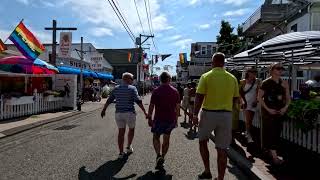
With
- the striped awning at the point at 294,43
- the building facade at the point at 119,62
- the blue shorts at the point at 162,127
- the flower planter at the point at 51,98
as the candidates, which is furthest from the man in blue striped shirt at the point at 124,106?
the building facade at the point at 119,62

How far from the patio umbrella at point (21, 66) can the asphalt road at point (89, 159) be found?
639 cm

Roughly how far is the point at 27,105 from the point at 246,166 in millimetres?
13722

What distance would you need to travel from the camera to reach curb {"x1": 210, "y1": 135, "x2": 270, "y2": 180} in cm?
725

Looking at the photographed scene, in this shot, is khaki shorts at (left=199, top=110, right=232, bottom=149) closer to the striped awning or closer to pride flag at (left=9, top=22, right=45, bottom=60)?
the striped awning

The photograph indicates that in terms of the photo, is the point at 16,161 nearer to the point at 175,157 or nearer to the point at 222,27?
the point at 175,157

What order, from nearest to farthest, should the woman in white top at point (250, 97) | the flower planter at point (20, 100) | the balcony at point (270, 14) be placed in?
the woman in white top at point (250, 97), the flower planter at point (20, 100), the balcony at point (270, 14)

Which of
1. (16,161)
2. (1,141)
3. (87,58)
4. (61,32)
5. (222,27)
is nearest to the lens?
(16,161)

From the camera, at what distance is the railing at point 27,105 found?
1752cm

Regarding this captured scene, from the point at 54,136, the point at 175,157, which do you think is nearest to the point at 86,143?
the point at 54,136

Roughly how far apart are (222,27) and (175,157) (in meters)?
41.8

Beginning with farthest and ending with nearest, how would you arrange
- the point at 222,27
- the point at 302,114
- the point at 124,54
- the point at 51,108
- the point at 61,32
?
the point at 124,54 < the point at 222,27 < the point at 61,32 < the point at 51,108 < the point at 302,114

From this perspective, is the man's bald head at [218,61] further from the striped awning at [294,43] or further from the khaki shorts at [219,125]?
the striped awning at [294,43]

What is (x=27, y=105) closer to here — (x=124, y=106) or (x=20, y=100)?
(x=20, y=100)

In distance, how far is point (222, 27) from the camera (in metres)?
49.7
